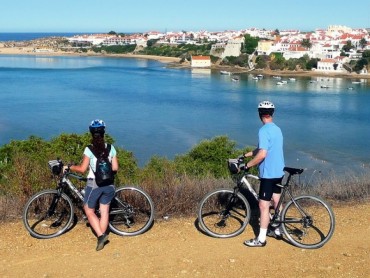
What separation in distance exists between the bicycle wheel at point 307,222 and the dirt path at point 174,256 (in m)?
0.09

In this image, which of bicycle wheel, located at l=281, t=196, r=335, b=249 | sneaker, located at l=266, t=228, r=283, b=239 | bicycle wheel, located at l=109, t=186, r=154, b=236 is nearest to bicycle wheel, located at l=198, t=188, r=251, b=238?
sneaker, located at l=266, t=228, r=283, b=239

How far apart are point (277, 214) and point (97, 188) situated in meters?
1.66

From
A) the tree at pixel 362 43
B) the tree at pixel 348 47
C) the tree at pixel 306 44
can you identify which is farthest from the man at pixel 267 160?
the tree at pixel 306 44

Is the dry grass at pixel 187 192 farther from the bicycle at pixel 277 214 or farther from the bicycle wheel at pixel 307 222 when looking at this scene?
the bicycle wheel at pixel 307 222

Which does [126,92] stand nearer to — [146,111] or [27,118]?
[146,111]

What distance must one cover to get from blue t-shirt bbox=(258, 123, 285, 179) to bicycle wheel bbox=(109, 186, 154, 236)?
1189mm

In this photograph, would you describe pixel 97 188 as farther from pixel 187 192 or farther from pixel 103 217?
pixel 187 192

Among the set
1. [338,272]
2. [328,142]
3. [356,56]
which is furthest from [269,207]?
[356,56]

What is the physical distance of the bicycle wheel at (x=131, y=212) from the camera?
471 cm

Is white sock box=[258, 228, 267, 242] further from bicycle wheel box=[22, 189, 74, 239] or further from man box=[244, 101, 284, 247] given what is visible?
bicycle wheel box=[22, 189, 74, 239]

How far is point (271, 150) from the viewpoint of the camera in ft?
13.9

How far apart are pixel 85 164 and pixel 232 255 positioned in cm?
148

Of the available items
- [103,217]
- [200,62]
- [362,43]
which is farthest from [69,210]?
[362,43]

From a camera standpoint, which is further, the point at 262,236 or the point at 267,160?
the point at 262,236
